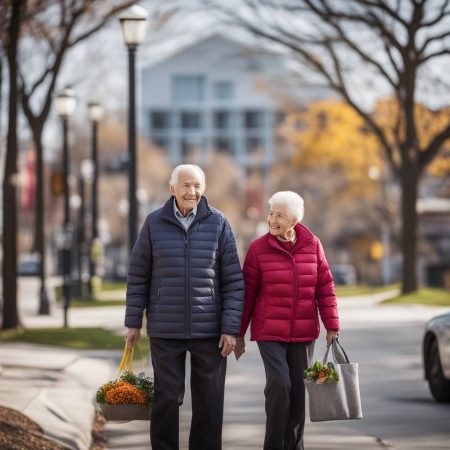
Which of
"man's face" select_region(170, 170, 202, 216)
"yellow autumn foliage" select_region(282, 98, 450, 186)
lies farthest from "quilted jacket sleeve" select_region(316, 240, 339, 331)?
"yellow autumn foliage" select_region(282, 98, 450, 186)

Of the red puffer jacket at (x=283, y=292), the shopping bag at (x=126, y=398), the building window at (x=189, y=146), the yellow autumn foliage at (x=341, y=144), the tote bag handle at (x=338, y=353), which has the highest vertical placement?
the building window at (x=189, y=146)

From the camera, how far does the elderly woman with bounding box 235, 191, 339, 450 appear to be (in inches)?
361

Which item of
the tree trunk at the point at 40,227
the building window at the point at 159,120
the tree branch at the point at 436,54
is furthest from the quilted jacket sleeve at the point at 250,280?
the building window at the point at 159,120

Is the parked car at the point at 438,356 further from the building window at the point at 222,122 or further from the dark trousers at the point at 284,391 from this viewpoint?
the building window at the point at 222,122

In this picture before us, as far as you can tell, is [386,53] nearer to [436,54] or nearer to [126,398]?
[436,54]

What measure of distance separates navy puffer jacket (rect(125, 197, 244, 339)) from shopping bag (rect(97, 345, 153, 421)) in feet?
1.20

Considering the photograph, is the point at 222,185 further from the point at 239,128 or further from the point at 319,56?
the point at 319,56

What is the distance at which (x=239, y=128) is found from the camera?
163750 mm

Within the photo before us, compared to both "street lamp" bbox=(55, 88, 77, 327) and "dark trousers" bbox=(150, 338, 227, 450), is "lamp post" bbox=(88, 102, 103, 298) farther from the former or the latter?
"dark trousers" bbox=(150, 338, 227, 450)

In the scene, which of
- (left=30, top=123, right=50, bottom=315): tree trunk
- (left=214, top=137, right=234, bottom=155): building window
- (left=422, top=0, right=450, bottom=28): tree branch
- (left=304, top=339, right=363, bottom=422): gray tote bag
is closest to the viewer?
(left=304, top=339, right=363, bottom=422): gray tote bag

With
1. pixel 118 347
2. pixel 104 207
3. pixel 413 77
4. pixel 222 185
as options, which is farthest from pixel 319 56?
pixel 222 185

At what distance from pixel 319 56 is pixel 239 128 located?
4738 inches

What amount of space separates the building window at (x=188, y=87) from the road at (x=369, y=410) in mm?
134984

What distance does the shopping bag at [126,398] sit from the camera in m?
9.02
